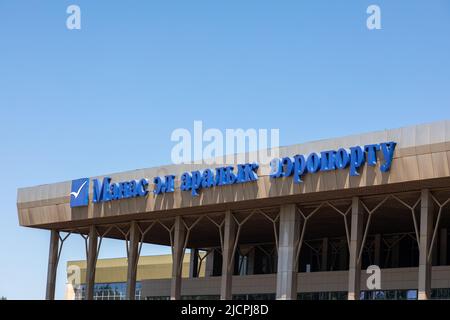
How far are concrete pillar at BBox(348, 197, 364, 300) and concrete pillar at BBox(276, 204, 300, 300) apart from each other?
12.2 feet

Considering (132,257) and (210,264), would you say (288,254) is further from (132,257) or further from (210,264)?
(210,264)

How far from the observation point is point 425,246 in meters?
37.3

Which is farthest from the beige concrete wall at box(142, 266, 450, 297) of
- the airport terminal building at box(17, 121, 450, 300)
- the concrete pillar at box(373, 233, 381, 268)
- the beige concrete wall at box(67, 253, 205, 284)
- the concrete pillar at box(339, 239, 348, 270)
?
the beige concrete wall at box(67, 253, 205, 284)

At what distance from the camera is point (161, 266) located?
88.0 metres

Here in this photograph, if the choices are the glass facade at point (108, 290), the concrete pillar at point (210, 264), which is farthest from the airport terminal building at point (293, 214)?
the glass facade at point (108, 290)

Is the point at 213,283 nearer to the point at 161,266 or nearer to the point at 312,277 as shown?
the point at 312,277

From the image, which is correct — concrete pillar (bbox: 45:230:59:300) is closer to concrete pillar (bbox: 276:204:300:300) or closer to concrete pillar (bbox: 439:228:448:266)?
concrete pillar (bbox: 276:204:300:300)

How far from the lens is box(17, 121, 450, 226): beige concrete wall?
116 ft

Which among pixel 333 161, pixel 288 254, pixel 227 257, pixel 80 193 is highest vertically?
pixel 80 193

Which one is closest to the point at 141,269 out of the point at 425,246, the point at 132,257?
the point at 132,257

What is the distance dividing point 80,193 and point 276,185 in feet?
55.8

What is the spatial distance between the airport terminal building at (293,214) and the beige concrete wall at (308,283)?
0.25ft

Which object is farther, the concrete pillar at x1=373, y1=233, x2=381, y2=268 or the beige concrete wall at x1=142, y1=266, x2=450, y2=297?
the concrete pillar at x1=373, y1=233, x2=381, y2=268

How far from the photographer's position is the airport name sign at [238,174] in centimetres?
3772
